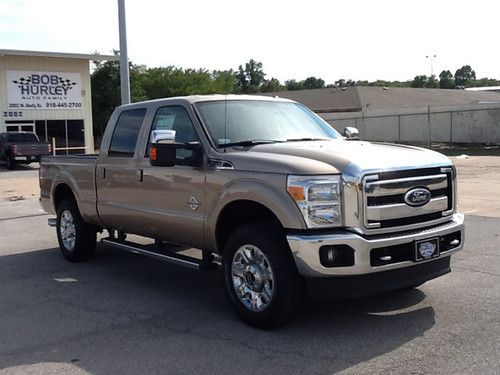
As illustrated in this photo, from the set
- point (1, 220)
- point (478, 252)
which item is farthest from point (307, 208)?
point (1, 220)

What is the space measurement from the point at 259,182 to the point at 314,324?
1355 millimetres

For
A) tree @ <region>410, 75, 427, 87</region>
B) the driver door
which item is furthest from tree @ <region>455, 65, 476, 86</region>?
the driver door

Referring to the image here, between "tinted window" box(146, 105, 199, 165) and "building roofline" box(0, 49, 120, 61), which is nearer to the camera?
"tinted window" box(146, 105, 199, 165)

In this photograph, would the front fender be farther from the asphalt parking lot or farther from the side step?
the asphalt parking lot

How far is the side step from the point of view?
6188mm

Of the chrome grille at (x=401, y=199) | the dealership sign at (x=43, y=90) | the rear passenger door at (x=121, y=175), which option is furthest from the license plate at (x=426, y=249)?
the dealership sign at (x=43, y=90)

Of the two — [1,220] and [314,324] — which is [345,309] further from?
[1,220]

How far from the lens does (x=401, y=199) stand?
5.28m

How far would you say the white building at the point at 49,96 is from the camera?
117 feet

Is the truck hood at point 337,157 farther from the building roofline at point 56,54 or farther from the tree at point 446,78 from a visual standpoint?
the tree at point 446,78

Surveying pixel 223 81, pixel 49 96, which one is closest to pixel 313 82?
pixel 223 81

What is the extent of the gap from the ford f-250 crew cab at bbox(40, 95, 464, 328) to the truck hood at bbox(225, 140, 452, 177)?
0.01 m

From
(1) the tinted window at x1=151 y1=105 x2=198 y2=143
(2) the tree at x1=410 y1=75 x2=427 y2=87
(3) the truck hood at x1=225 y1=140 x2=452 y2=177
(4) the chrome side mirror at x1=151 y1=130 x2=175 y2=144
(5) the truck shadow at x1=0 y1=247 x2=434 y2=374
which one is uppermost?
(2) the tree at x1=410 y1=75 x2=427 y2=87

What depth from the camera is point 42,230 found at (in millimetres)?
11594
